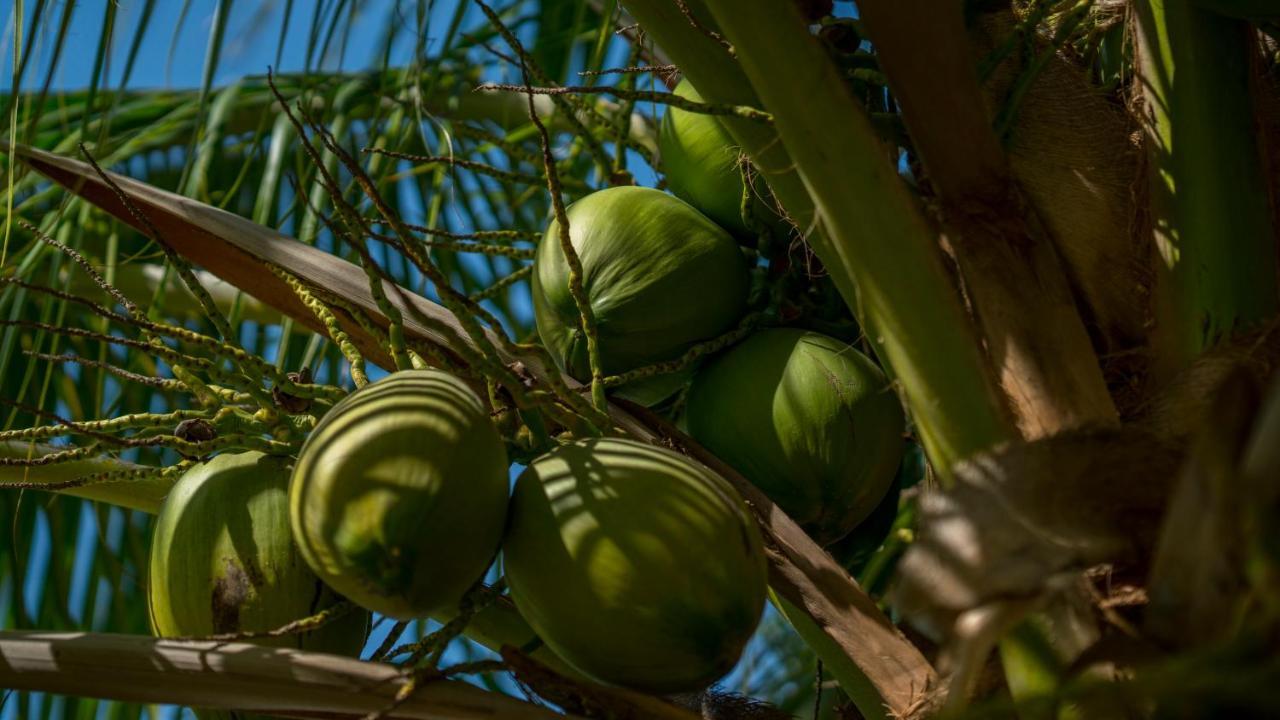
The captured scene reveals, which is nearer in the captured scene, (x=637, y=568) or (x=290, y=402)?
(x=637, y=568)

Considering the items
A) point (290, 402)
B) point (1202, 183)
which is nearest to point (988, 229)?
point (1202, 183)

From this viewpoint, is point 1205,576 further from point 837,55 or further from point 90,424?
point 90,424

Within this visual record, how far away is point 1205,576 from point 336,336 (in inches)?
31.0

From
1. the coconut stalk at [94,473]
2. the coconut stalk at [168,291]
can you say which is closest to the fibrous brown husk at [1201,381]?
the coconut stalk at [94,473]

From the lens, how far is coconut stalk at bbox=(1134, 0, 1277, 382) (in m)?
0.98

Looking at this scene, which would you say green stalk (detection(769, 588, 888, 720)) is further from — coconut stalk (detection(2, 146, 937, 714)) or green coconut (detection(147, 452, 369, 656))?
green coconut (detection(147, 452, 369, 656))

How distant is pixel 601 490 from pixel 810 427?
34cm

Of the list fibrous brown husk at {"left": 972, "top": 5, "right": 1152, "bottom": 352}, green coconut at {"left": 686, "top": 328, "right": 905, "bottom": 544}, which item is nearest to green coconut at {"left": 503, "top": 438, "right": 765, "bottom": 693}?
green coconut at {"left": 686, "top": 328, "right": 905, "bottom": 544}

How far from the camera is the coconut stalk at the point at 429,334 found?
984mm

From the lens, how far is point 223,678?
0.85 metres

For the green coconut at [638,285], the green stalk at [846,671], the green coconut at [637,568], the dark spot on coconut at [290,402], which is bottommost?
the green stalk at [846,671]

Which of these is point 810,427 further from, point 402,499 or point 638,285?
point 402,499

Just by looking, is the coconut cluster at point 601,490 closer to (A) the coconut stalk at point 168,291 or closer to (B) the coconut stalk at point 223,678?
(B) the coconut stalk at point 223,678

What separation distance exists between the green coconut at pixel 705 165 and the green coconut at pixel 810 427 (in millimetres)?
180
